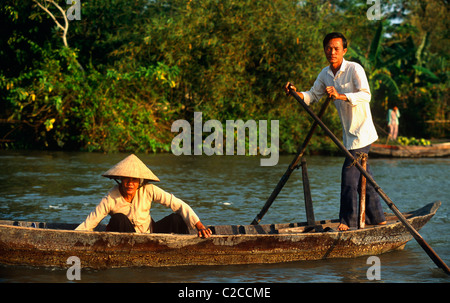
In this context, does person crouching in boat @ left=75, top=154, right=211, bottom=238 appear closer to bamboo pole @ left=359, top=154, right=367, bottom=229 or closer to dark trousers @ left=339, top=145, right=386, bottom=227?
dark trousers @ left=339, top=145, right=386, bottom=227

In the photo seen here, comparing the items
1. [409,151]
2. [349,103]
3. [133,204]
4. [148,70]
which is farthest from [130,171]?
[409,151]

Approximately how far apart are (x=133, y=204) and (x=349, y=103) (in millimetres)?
1834

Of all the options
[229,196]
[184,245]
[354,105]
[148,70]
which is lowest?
[229,196]

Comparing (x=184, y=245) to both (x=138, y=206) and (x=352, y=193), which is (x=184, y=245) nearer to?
(x=138, y=206)

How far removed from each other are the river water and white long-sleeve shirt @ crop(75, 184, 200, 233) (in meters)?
0.38

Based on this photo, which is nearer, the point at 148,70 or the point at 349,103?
the point at 349,103

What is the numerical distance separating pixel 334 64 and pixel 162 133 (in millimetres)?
10520

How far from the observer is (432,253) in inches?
197

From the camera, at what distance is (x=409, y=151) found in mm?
15930

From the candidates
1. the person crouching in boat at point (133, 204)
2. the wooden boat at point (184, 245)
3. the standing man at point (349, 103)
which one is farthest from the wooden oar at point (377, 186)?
the person crouching in boat at point (133, 204)

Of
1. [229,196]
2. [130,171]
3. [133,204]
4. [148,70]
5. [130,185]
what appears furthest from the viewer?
[148,70]

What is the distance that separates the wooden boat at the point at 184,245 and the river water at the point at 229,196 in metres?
0.08
